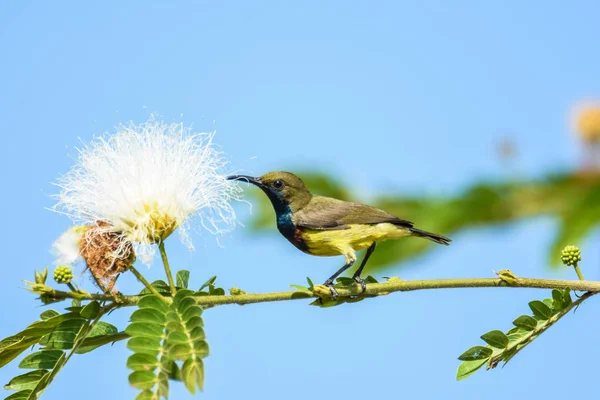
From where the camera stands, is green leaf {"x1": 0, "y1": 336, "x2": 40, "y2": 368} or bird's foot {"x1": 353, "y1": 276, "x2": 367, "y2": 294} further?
bird's foot {"x1": 353, "y1": 276, "x2": 367, "y2": 294}

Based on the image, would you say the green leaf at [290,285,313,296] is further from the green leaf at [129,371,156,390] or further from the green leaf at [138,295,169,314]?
the green leaf at [129,371,156,390]

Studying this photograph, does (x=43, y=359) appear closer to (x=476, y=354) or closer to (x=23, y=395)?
(x=23, y=395)

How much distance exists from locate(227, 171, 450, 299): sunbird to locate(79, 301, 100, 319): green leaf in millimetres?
1666

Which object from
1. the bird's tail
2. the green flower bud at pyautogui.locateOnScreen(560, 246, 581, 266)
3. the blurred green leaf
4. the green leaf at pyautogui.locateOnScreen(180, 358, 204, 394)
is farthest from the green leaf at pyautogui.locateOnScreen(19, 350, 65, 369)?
the blurred green leaf

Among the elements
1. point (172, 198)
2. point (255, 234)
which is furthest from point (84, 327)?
point (255, 234)

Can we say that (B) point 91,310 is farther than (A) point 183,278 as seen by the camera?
No

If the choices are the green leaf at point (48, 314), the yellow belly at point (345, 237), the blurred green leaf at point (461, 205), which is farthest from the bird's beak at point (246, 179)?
the blurred green leaf at point (461, 205)

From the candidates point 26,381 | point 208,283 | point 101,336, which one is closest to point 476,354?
point 208,283

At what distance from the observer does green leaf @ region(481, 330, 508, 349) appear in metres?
3.38

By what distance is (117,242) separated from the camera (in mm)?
3568

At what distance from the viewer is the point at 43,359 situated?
3314 mm

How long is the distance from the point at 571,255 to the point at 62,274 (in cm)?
211

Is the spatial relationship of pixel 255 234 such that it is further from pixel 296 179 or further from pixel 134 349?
pixel 134 349

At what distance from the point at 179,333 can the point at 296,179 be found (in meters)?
2.35
